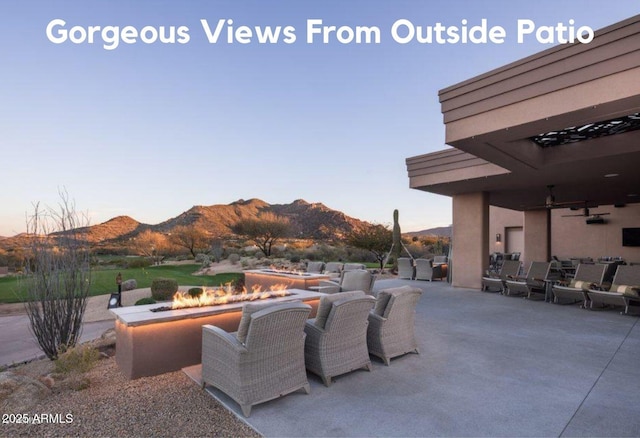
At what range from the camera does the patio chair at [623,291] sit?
6898mm

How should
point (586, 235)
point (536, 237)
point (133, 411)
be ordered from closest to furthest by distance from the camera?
point (133, 411) → point (536, 237) → point (586, 235)

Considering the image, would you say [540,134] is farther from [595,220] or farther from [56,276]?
[595,220]

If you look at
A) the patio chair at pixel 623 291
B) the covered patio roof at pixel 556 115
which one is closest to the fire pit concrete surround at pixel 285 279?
the covered patio roof at pixel 556 115

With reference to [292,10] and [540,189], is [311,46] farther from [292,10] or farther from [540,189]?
[540,189]

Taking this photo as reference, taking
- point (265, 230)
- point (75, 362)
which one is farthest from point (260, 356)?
point (265, 230)

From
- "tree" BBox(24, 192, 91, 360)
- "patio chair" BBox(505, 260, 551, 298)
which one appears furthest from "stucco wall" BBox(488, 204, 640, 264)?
"tree" BBox(24, 192, 91, 360)

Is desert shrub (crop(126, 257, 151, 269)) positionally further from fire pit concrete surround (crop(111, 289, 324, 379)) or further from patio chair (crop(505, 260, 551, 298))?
patio chair (crop(505, 260, 551, 298))

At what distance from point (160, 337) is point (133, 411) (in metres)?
0.90

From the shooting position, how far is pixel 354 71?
12023mm

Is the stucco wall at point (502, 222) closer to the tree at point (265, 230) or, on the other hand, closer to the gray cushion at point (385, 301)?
the tree at point (265, 230)

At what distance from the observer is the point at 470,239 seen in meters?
10.9

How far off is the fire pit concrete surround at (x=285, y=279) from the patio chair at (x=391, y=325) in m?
4.23

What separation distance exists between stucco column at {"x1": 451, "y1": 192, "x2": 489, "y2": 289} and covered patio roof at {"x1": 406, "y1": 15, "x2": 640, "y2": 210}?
1.71 meters

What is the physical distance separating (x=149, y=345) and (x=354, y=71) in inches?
427
